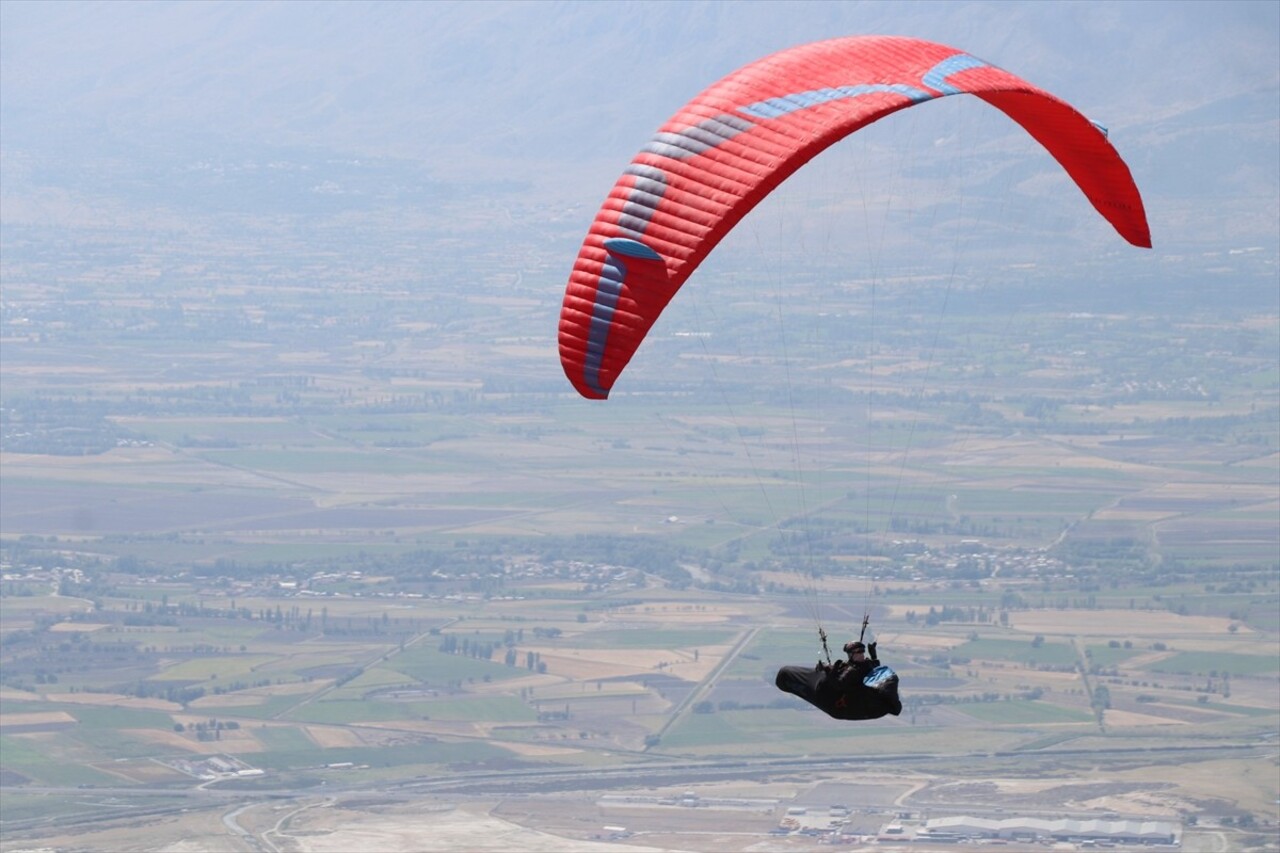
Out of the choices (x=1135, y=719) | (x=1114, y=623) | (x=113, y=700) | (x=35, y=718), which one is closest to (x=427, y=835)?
(x=35, y=718)

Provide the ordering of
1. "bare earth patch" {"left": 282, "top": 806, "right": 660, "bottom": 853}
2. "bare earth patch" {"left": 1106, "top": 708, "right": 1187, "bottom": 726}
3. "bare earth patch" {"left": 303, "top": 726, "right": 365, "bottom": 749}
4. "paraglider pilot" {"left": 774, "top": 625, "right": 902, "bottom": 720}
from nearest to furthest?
"paraglider pilot" {"left": 774, "top": 625, "right": 902, "bottom": 720}, "bare earth patch" {"left": 282, "top": 806, "right": 660, "bottom": 853}, "bare earth patch" {"left": 303, "top": 726, "right": 365, "bottom": 749}, "bare earth patch" {"left": 1106, "top": 708, "right": 1187, "bottom": 726}

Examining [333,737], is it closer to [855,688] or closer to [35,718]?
[35,718]

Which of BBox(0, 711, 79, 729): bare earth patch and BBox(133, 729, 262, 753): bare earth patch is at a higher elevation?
BBox(0, 711, 79, 729): bare earth patch

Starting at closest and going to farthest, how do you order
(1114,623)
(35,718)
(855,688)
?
1. (855,688)
2. (35,718)
3. (1114,623)

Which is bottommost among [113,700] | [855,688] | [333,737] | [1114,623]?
[333,737]

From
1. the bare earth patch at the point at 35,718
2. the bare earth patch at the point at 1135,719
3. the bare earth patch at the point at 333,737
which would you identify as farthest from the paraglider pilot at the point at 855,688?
the bare earth patch at the point at 35,718

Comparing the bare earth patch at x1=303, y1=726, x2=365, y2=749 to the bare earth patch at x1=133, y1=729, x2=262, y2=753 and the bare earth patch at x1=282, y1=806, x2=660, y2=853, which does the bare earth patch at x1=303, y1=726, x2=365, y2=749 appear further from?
the bare earth patch at x1=282, y1=806, x2=660, y2=853

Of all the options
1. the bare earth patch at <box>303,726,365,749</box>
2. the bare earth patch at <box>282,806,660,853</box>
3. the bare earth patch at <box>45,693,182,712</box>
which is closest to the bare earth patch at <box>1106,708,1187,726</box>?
the bare earth patch at <box>282,806,660,853</box>

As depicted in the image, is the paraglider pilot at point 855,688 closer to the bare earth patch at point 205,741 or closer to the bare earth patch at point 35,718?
the bare earth patch at point 205,741
